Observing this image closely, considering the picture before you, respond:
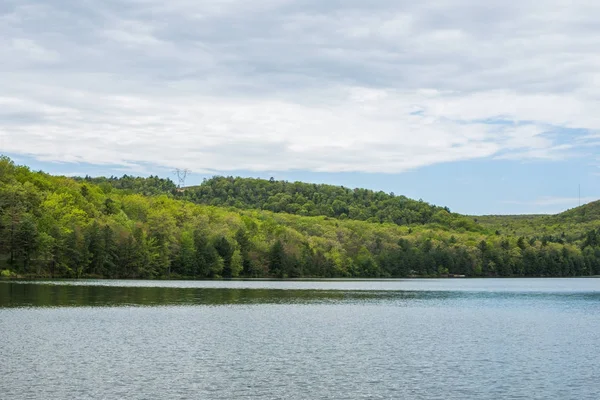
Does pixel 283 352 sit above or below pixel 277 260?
below

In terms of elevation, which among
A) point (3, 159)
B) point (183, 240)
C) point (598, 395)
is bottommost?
point (598, 395)

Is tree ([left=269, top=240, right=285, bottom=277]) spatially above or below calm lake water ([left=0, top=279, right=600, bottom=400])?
above

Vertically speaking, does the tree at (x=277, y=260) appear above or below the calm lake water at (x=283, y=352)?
above

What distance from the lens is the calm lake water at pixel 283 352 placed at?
3153 centimetres

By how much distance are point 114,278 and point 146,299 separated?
2325 inches

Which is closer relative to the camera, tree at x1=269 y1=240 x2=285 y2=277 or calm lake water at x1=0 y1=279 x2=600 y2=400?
calm lake water at x1=0 y1=279 x2=600 y2=400

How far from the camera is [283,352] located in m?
42.3

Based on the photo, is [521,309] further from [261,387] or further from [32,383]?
[32,383]

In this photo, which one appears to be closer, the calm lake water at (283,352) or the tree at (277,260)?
the calm lake water at (283,352)

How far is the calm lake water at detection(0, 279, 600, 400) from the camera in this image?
3153cm

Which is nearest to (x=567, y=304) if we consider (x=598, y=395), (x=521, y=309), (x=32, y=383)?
(x=521, y=309)

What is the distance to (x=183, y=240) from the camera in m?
154

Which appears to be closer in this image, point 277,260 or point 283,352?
point 283,352

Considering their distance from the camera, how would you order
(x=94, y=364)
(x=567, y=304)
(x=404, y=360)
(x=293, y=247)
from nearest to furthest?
(x=94, y=364)
(x=404, y=360)
(x=567, y=304)
(x=293, y=247)
